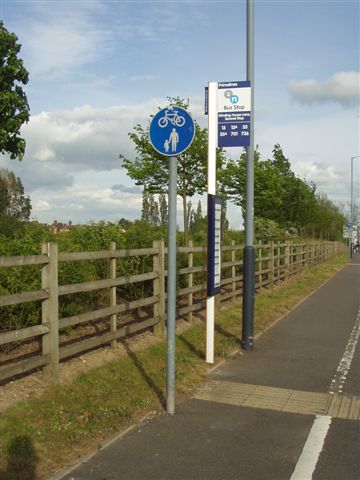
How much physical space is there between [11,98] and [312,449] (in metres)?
13.3

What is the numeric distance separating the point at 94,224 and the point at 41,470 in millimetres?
6400

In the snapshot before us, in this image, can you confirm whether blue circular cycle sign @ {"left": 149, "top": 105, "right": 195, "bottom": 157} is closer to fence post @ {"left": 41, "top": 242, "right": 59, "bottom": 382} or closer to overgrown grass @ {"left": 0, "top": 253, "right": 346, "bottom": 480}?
fence post @ {"left": 41, "top": 242, "right": 59, "bottom": 382}

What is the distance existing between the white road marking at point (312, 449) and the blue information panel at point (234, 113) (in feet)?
13.1

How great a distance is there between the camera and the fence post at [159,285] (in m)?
8.19

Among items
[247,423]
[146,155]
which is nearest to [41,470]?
[247,423]

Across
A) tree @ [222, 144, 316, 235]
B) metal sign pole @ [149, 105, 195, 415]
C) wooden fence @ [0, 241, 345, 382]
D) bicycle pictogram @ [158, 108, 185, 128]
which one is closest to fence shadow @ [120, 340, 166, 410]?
wooden fence @ [0, 241, 345, 382]

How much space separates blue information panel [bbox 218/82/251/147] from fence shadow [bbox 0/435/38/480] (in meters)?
4.85

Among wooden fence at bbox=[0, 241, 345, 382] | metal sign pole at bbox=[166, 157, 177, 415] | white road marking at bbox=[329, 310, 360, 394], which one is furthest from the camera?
white road marking at bbox=[329, 310, 360, 394]

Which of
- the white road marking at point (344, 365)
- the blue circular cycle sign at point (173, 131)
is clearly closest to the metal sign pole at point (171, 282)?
the blue circular cycle sign at point (173, 131)

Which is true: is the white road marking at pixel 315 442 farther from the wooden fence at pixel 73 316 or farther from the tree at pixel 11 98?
the tree at pixel 11 98

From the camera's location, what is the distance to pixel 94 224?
1000 centimetres

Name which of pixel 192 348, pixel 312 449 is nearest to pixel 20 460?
pixel 312 449

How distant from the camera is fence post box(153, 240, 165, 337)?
26.9 ft

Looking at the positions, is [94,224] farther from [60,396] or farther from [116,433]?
[116,433]
